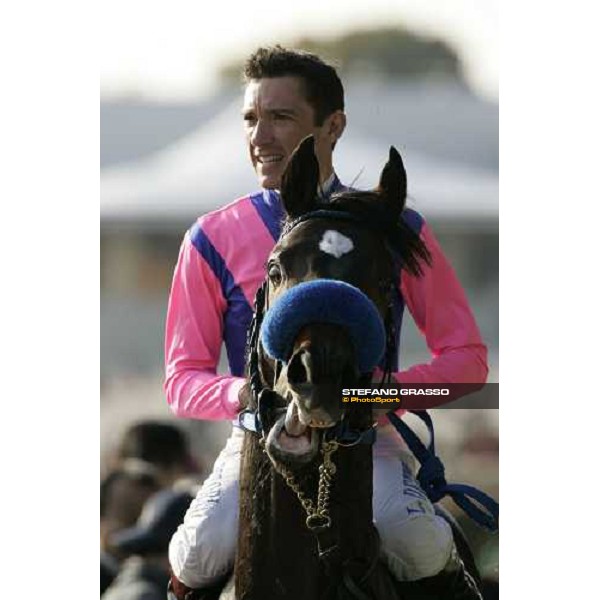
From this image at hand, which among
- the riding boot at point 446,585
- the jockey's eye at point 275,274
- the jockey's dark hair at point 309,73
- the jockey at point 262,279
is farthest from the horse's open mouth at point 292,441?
the jockey's dark hair at point 309,73

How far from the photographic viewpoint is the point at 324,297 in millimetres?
1909

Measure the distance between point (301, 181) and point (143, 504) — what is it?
39.4 inches

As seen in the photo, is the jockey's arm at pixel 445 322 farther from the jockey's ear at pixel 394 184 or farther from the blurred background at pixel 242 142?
the jockey's ear at pixel 394 184

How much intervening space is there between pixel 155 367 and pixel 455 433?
776 mm

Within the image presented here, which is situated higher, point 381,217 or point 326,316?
point 381,217

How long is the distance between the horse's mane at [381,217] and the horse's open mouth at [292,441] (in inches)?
17.4

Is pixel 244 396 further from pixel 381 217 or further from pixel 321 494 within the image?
pixel 381 217

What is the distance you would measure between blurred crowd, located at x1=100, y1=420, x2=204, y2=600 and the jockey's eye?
27.8 inches

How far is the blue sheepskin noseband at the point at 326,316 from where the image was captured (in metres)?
1.91

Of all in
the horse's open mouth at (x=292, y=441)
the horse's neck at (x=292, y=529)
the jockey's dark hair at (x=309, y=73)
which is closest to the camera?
the horse's open mouth at (x=292, y=441)

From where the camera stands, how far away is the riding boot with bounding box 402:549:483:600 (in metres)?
2.39

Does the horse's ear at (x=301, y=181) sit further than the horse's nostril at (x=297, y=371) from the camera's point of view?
Yes

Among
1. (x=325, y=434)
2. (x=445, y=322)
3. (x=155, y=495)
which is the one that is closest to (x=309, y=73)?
(x=445, y=322)

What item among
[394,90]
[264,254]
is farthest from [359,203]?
[394,90]
